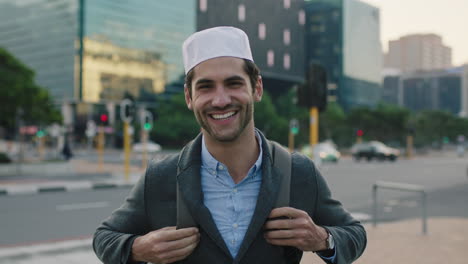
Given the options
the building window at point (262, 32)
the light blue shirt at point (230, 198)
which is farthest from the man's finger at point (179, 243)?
the building window at point (262, 32)

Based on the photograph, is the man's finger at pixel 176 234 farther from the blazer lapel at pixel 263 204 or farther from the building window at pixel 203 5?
the building window at pixel 203 5

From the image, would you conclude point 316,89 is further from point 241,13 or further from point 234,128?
point 234,128

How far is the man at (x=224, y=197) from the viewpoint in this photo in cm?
144

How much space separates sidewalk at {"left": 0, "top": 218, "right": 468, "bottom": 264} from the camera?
534cm

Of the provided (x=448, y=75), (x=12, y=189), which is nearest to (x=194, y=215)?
(x=12, y=189)

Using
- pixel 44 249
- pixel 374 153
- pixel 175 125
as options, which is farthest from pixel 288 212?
pixel 175 125

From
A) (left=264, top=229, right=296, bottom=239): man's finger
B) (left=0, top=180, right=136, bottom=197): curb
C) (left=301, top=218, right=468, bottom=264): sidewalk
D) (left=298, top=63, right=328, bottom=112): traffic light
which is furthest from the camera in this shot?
(left=0, top=180, right=136, bottom=197): curb

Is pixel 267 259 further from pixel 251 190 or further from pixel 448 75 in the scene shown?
pixel 448 75

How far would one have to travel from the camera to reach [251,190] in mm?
1532

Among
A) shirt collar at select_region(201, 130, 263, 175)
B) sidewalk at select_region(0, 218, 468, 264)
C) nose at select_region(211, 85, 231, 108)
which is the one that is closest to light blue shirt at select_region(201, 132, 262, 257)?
shirt collar at select_region(201, 130, 263, 175)

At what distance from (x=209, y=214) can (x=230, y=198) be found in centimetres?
10

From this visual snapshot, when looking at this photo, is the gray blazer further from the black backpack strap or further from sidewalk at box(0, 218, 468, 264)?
sidewalk at box(0, 218, 468, 264)

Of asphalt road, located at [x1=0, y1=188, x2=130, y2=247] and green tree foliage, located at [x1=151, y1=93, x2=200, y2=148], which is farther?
green tree foliage, located at [x1=151, y1=93, x2=200, y2=148]

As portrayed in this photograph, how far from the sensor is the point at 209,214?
1464 millimetres
